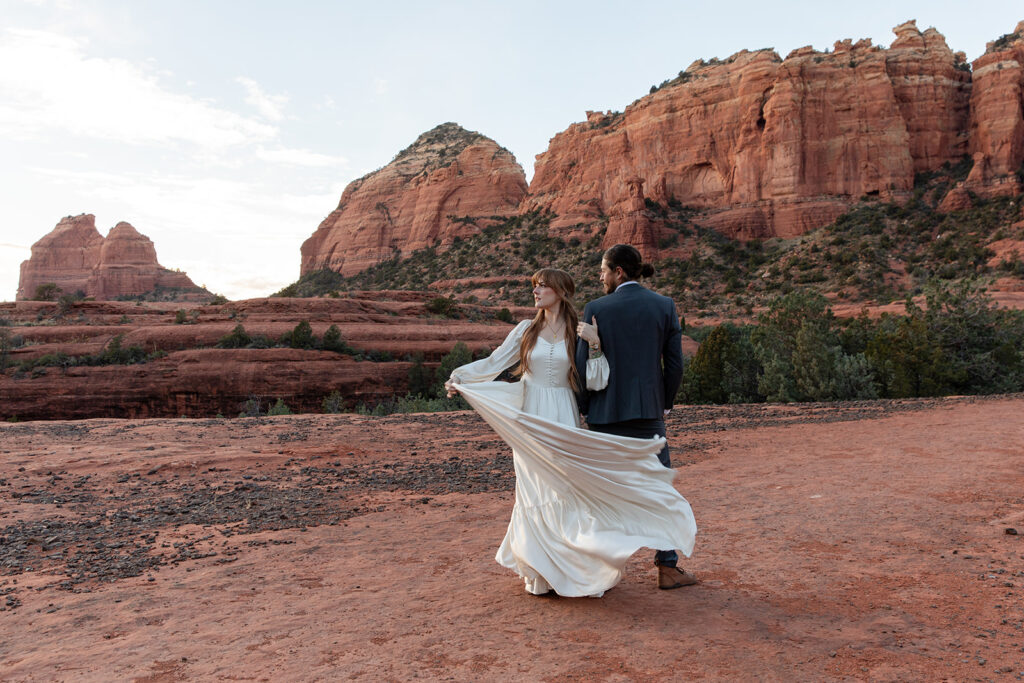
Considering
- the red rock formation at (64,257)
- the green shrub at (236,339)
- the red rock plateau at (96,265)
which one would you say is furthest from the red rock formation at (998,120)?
the red rock formation at (64,257)

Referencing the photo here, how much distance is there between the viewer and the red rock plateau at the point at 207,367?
2503 cm

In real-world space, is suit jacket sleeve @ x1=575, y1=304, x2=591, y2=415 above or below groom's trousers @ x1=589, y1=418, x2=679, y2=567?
above

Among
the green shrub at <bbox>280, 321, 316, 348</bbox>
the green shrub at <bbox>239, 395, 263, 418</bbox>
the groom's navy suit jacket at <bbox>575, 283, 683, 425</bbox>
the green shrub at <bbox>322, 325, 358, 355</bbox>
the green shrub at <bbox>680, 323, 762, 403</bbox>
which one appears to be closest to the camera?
the groom's navy suit jacket at <bbox>575, 283, 683, 425</bbox>

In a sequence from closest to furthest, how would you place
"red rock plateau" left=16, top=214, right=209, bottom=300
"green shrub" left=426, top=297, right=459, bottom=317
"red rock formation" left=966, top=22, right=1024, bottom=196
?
"green shrub" left=426, top=297, right=459, bottom=317, "red rock formation" left=966, top=22, right=1024, bottom=196, "red rock plateau" left=16, top=214, right=209, bottom=300

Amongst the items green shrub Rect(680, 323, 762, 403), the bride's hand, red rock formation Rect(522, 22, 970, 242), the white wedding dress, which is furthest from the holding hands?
red rock formation Rect(522, 22, 970, 242)

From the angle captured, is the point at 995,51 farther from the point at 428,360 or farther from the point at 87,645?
the point at 87,645

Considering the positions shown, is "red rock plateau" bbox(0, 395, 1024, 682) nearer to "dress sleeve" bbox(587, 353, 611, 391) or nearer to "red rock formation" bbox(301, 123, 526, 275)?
"dress sleeve" bbox(587, 353, 611, 391)

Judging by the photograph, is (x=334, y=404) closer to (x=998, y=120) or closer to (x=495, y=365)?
(x=495, y=365)

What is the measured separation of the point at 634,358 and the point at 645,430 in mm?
417

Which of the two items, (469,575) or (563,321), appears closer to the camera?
(563,321)

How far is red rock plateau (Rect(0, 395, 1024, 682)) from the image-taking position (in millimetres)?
2961

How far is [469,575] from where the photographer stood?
428 cm

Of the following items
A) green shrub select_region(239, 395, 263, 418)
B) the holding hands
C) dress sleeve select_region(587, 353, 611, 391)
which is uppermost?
the holding hands

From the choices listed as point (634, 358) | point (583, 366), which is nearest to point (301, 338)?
point (583, 366)
